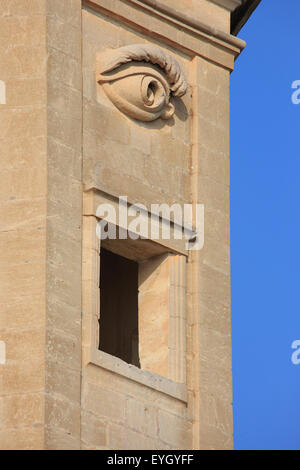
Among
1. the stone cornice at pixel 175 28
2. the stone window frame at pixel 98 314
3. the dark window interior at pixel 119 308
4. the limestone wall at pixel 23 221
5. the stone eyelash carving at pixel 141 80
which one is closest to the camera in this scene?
the limestone wall at pixel 23 221

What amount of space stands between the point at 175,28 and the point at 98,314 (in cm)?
516

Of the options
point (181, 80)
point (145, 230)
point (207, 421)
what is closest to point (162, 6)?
point (181, 80)

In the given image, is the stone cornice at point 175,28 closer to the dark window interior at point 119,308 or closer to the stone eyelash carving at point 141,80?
the stone eyelash carving at point 141,80

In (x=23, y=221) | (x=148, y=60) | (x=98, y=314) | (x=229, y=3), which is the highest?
(x=229, y=3)

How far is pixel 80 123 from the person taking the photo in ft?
113

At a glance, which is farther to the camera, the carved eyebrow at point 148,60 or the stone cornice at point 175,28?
the stone cornice at point 175,28

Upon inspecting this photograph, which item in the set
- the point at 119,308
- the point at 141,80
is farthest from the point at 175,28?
the point at 119,308

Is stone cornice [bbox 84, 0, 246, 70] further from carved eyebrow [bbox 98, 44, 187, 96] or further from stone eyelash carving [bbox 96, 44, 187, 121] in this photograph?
stone eyelash carving [bbox 96, 44, 187, 121]

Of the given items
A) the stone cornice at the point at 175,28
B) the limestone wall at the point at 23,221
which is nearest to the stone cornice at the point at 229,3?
the stone cornice at the point at 175,28

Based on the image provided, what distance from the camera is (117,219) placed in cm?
3447

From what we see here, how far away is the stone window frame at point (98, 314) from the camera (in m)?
33.5

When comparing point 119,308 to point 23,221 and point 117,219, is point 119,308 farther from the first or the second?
point 23,221

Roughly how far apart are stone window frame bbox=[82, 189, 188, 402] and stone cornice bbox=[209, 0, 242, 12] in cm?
417
